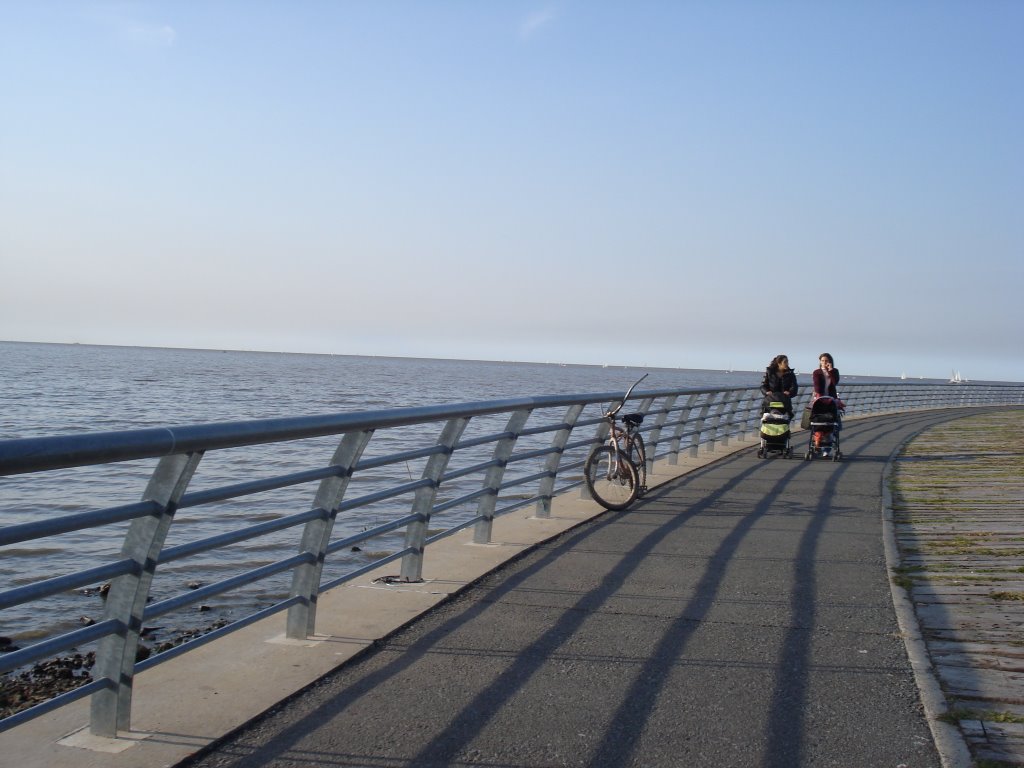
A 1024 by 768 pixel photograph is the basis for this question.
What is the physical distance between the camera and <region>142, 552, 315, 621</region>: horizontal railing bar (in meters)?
3.87

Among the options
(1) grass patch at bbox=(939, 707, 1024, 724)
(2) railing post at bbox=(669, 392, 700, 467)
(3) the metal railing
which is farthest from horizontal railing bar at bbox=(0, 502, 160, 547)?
(2) railing post at bbox=(669, 392, 700, 467)

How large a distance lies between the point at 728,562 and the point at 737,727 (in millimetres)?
3543

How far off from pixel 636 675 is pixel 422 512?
7.57 ft

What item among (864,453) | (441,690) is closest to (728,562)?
(441,690)

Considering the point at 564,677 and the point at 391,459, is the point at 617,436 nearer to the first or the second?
the point at 391,459

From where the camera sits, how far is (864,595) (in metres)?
6.52

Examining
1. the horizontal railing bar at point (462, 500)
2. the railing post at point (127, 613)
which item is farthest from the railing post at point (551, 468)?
the railing post at point (127, 613)

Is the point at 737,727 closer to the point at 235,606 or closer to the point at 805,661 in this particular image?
the point at 805,661

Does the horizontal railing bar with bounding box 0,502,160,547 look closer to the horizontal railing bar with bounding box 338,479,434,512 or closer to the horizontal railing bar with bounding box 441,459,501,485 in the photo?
the horizontal railing bar with bounding box 338,479,434,512

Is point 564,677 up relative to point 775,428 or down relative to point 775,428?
down

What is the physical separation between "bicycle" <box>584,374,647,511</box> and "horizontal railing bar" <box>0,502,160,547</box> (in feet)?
22.2

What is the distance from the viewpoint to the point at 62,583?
11.0 feet

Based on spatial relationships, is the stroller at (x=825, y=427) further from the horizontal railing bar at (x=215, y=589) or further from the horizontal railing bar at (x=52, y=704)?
the horizontal railing bar at (x=52, y=704)

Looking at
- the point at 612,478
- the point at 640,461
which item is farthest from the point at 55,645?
the point at 640,461
